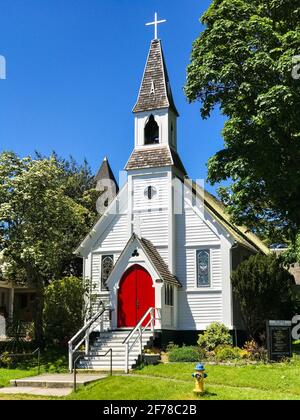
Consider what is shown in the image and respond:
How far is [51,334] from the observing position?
81.8 ft

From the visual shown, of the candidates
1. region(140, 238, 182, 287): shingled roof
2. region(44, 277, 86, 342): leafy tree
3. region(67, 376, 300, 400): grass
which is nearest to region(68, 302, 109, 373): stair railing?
region(44, 277, 86, 342): leafy tree

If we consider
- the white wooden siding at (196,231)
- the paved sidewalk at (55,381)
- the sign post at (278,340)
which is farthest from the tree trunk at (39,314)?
the sign post at (278,340)

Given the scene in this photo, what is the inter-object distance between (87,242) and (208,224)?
6161 millimetres

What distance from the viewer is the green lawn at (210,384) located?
14.4 m

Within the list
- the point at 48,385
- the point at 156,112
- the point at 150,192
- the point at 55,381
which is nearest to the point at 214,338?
the point at 150,192

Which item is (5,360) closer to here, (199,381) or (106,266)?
(106,266)

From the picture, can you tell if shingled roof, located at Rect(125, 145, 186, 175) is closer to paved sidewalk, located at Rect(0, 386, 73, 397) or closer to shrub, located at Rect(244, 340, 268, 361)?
shrub, located at Rect(244, 340, 268, 361)

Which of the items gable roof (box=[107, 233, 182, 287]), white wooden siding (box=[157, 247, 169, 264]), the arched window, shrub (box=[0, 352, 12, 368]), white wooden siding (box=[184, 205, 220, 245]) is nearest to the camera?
shrub (box=[0, 352, 12, 368])

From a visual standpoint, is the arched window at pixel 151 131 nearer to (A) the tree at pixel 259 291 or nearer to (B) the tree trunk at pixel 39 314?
(A) the tree at pixel 259 291

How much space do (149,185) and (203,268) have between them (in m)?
4.75

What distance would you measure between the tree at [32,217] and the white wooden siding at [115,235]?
110 inches

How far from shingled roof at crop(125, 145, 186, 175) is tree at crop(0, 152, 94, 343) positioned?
162 inches

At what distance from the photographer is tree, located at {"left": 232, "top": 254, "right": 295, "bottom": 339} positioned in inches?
935
